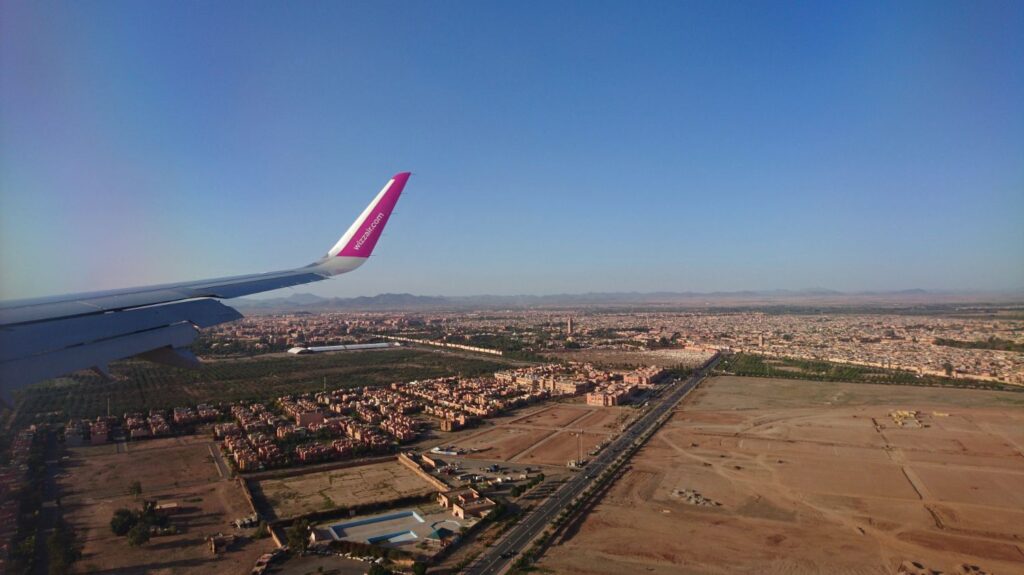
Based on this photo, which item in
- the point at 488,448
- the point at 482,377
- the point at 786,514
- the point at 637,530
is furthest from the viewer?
the point at 482,377

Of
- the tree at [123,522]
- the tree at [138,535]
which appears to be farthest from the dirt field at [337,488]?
the tree at [123,522]

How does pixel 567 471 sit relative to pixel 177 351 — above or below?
below

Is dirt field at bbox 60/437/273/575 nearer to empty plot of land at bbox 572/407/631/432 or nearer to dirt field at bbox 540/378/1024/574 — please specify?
dirt field at bbox 540/378/1024/574

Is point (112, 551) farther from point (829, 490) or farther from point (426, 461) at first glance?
point (829, 490)

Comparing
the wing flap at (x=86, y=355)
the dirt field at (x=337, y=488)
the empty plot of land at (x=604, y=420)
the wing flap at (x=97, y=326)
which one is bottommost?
the dirt field at (x=337, y=488)

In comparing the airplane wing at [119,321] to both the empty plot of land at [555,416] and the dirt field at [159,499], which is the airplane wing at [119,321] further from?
the empty plot of land at [555,416]

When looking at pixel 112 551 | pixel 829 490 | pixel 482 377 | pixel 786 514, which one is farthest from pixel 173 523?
pixel 482 377
